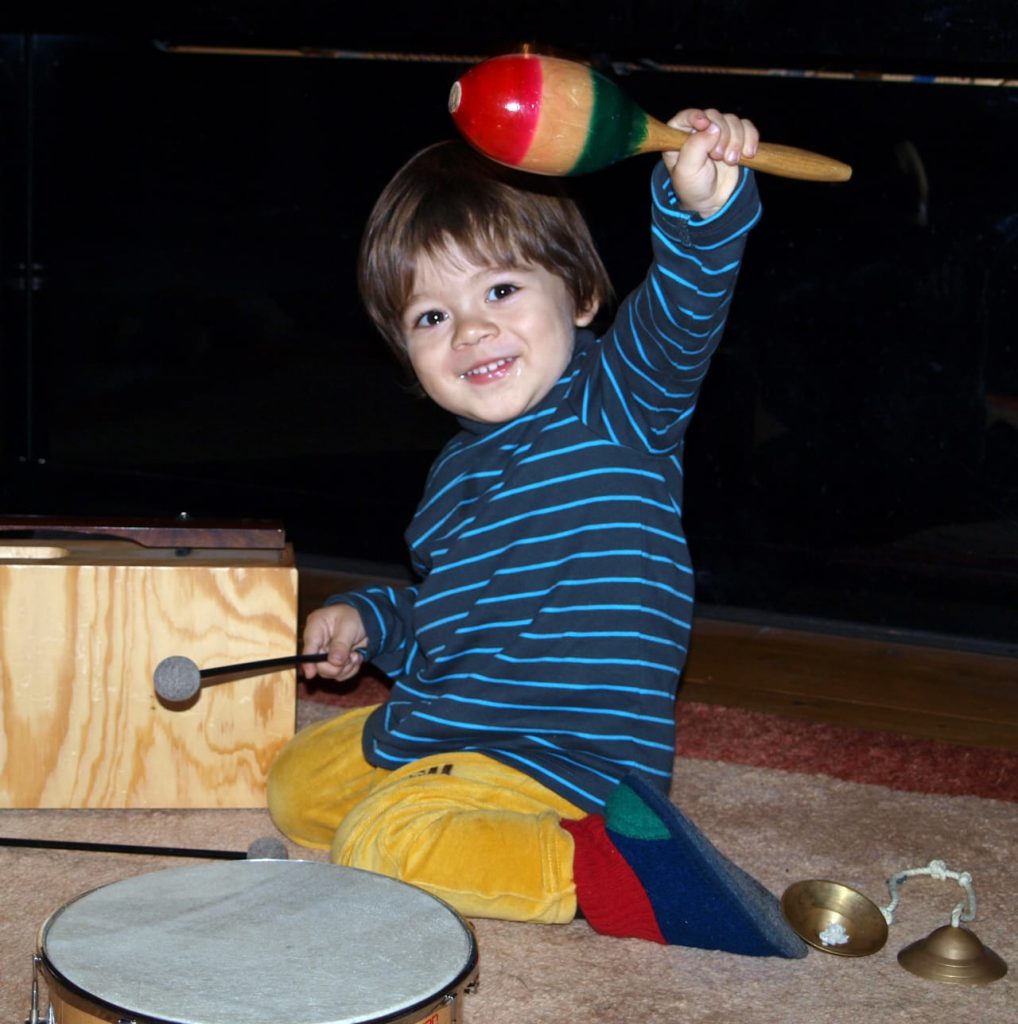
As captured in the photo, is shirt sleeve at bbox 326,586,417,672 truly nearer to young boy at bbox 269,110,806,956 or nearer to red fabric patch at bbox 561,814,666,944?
young boy at bbox 269,110,806,956

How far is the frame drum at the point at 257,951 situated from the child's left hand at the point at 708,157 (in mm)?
449

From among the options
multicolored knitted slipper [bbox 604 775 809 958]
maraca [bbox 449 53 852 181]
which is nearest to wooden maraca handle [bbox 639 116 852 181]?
maraca [bbox 449 53 852 181]

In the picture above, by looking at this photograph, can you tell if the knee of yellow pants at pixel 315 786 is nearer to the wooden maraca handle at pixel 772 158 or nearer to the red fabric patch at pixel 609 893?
the red fabric patch at pixel 609 893

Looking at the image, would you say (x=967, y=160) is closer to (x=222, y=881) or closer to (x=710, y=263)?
(x=710, y=263)

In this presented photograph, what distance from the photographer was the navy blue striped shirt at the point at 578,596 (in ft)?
3.60

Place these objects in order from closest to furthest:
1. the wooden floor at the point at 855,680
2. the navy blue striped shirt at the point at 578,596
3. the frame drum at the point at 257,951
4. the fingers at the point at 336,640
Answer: the frame drum at the point at 257,951 → the navy blue striped shirt at the point at 578,596 → the fingers at the point at 336,640 → the wooden floor at the point at 855,680

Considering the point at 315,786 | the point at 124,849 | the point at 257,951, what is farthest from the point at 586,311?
the point at 257,951

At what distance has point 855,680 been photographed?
164 centimetres

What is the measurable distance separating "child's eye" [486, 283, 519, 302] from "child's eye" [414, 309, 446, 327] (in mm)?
40

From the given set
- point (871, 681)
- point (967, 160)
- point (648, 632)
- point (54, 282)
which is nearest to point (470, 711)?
point (648, 632)

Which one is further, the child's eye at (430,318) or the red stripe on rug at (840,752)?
the red stripe on rug at (840,752)

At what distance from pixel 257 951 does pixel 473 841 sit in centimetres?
33

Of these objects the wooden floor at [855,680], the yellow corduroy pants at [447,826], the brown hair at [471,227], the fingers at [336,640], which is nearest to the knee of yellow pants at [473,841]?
the yellow corduroy pants at [447,826]

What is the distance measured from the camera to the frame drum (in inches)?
25.5
